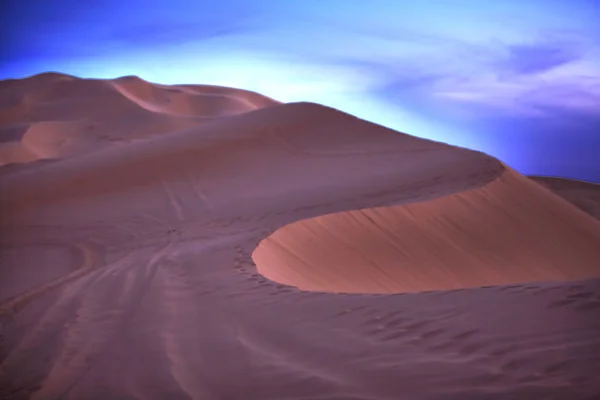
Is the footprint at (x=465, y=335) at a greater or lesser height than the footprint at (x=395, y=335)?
greater

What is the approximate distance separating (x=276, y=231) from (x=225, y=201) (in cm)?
328

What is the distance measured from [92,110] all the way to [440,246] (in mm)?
26501

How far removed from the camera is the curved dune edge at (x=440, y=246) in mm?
8188

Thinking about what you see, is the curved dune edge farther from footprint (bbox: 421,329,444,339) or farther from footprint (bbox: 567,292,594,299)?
footprint (bbox: 567,292,594,299)

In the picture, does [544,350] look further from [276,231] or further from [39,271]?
[39,271]

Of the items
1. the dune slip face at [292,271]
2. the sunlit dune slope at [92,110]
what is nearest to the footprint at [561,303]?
the dune slip face at [292,271]

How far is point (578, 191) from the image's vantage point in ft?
88.1

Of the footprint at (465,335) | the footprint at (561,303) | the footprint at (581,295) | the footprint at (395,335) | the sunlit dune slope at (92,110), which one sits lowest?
the footprint at (395,335)

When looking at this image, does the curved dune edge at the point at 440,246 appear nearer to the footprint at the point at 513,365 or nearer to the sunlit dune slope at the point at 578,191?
the footprint at the point at 513,365

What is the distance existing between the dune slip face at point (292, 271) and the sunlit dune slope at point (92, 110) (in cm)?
210

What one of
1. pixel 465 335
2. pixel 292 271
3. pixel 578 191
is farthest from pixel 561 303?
pixel 578 191

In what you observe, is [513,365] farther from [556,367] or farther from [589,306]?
[589,306]

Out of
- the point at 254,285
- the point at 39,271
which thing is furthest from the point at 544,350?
the point at 39,271

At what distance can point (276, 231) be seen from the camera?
8.98m
